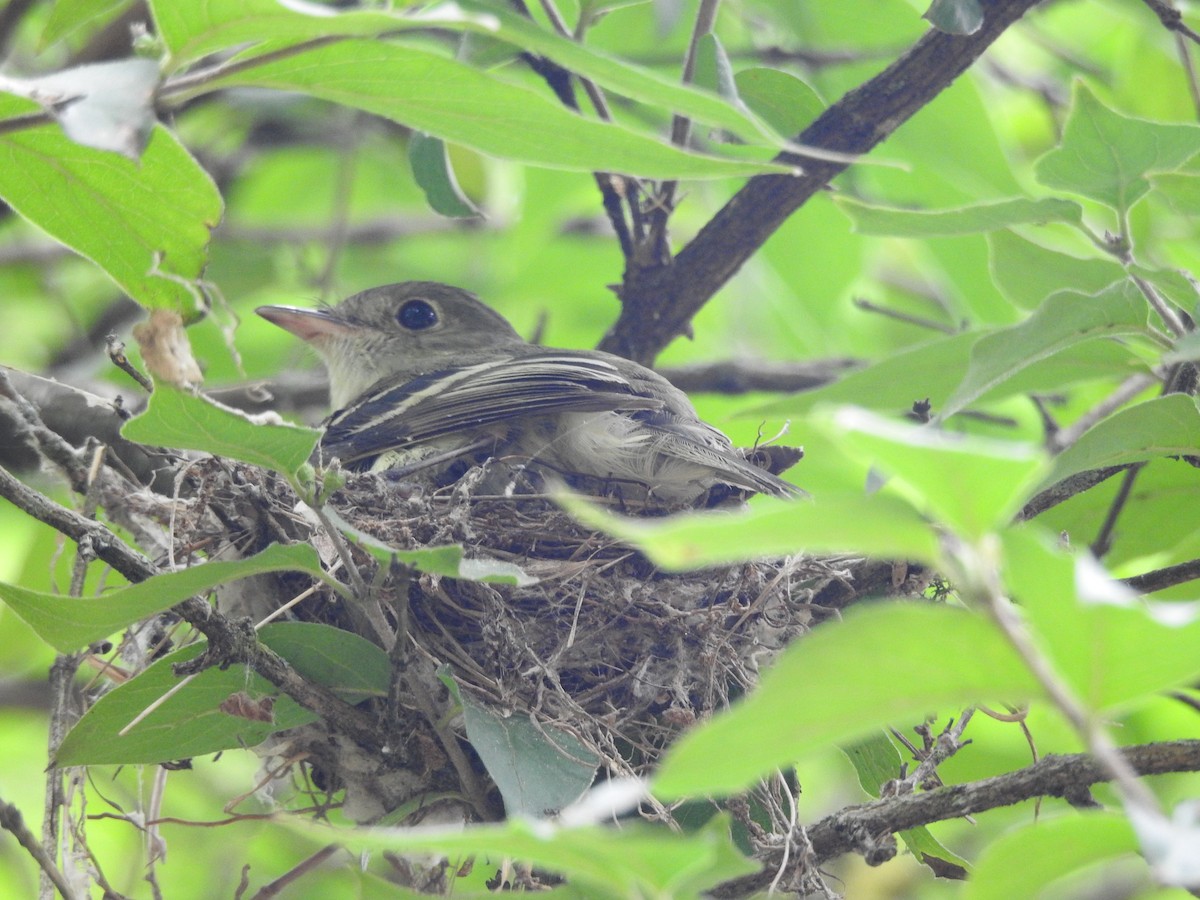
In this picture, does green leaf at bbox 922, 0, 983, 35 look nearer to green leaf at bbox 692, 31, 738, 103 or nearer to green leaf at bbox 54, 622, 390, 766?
green leaf at bbox 692, 31, 738, 103

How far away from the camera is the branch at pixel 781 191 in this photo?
11.4ft

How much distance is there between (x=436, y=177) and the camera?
361cm

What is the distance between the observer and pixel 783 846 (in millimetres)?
2707

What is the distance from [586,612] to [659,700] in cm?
32

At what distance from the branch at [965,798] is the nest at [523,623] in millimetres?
410

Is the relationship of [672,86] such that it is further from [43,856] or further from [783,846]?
[43,856]

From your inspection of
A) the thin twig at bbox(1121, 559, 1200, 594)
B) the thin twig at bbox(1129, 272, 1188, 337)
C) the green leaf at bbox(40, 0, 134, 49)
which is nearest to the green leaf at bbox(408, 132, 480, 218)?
the green leaf at bbox(40, 0, 134, 49)

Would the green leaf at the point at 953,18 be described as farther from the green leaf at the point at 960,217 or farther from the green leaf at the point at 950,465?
the green leaf at the point at 950,465

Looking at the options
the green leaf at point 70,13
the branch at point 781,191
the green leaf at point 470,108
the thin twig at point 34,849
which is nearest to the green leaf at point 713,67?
the branch at point 781,191

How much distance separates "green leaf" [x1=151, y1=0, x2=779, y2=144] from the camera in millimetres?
1865

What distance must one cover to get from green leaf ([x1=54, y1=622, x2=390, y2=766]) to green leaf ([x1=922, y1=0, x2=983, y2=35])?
1.97 m

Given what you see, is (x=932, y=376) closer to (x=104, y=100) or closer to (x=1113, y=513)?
(x=1113, y=513)

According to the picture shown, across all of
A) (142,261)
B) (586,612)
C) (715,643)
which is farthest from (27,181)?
(715,643)

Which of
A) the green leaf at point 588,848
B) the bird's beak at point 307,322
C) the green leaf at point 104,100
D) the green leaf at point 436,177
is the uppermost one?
the green leaf at point 436,177
